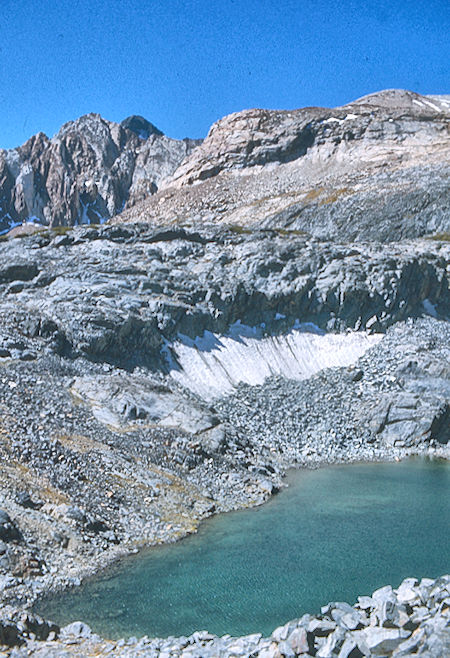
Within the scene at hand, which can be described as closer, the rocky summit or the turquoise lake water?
the rocky summit

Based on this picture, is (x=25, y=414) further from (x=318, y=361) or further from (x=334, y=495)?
(x=318, y=361)

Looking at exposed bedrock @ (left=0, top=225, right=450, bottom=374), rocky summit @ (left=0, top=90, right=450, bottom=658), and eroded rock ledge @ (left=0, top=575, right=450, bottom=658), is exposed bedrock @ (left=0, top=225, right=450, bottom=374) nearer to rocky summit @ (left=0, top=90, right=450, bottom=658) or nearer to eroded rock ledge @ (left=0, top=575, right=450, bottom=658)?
rocky summit @ (left=0, top=90, right=450, bottom=658)

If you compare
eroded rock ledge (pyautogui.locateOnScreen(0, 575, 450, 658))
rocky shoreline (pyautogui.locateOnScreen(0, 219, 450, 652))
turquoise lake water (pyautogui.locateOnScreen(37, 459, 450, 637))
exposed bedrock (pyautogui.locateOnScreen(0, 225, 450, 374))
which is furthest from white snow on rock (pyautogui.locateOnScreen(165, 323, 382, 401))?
eroded rock ledge (pyautogui.locateOnScreen(0, 575, 450, 658))

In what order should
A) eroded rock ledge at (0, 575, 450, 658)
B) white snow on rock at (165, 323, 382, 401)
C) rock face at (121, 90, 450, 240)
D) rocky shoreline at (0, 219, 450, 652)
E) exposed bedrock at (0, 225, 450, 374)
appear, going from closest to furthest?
eroded rock ledge at (0, 575, 450, 658)
rocky shoreline at (0, 219, 450, 652)
exposed bedrock at (0, 225, 450, 374)
white snow on rock at (165, 323, 382, 401)
rock face at (121, 90, 450, 240)

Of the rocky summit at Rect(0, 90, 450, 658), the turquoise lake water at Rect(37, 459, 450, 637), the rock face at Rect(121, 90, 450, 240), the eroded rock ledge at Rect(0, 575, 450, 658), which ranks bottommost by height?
the turquoise lake water at Rect(37, 459, 450, 637)

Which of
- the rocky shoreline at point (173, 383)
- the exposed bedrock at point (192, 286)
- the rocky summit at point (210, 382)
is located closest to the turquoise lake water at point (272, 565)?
the rocky summit at point (210, 382)

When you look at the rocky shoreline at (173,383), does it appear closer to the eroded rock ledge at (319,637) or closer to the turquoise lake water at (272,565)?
the turquoise lake water at (272,565)

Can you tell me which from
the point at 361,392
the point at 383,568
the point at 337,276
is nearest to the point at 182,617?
the point at 383,568
